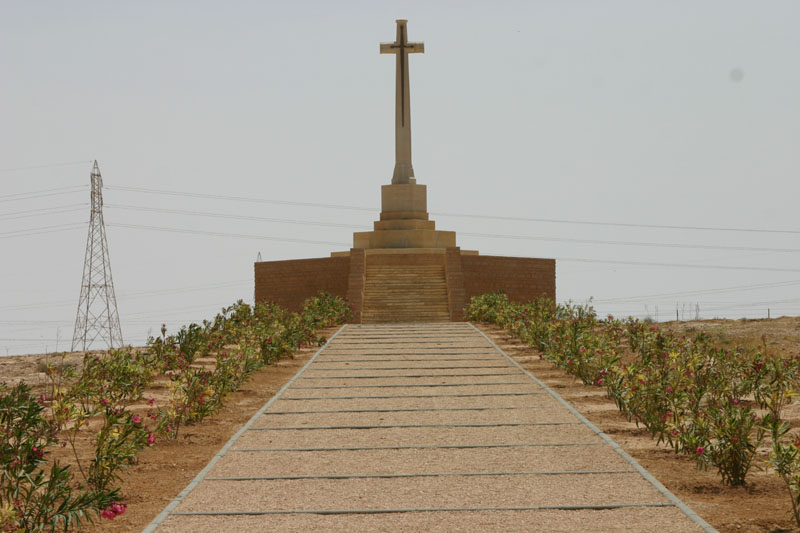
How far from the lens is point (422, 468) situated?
7.38 metres

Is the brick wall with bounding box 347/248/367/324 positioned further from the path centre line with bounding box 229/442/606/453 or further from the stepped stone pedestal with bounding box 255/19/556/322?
the path centre line with bounding box 229/442/606/453

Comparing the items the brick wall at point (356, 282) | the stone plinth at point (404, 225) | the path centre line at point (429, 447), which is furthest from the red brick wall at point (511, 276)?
the path centre line at point (429, 447)

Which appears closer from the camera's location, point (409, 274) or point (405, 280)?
point (405, 280)

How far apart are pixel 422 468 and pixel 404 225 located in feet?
68.7

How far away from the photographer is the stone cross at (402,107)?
90.5 ft

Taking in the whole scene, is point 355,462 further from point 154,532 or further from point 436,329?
point 436,329

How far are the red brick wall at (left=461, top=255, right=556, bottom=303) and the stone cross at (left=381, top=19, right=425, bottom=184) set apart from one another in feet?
16.4

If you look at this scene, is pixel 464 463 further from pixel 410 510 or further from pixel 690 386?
pixel 690 386

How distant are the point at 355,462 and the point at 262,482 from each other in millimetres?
960

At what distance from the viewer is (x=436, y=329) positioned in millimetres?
18781

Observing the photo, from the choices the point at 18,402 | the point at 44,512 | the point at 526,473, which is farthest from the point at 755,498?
the point at 18,402

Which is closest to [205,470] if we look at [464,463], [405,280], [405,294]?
[464,463]

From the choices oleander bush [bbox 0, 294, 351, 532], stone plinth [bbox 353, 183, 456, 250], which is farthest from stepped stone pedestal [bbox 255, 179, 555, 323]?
oleander bush [bbox 0, 294, 351, 532]

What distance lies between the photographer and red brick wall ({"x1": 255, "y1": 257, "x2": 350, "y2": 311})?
24.4 metres
